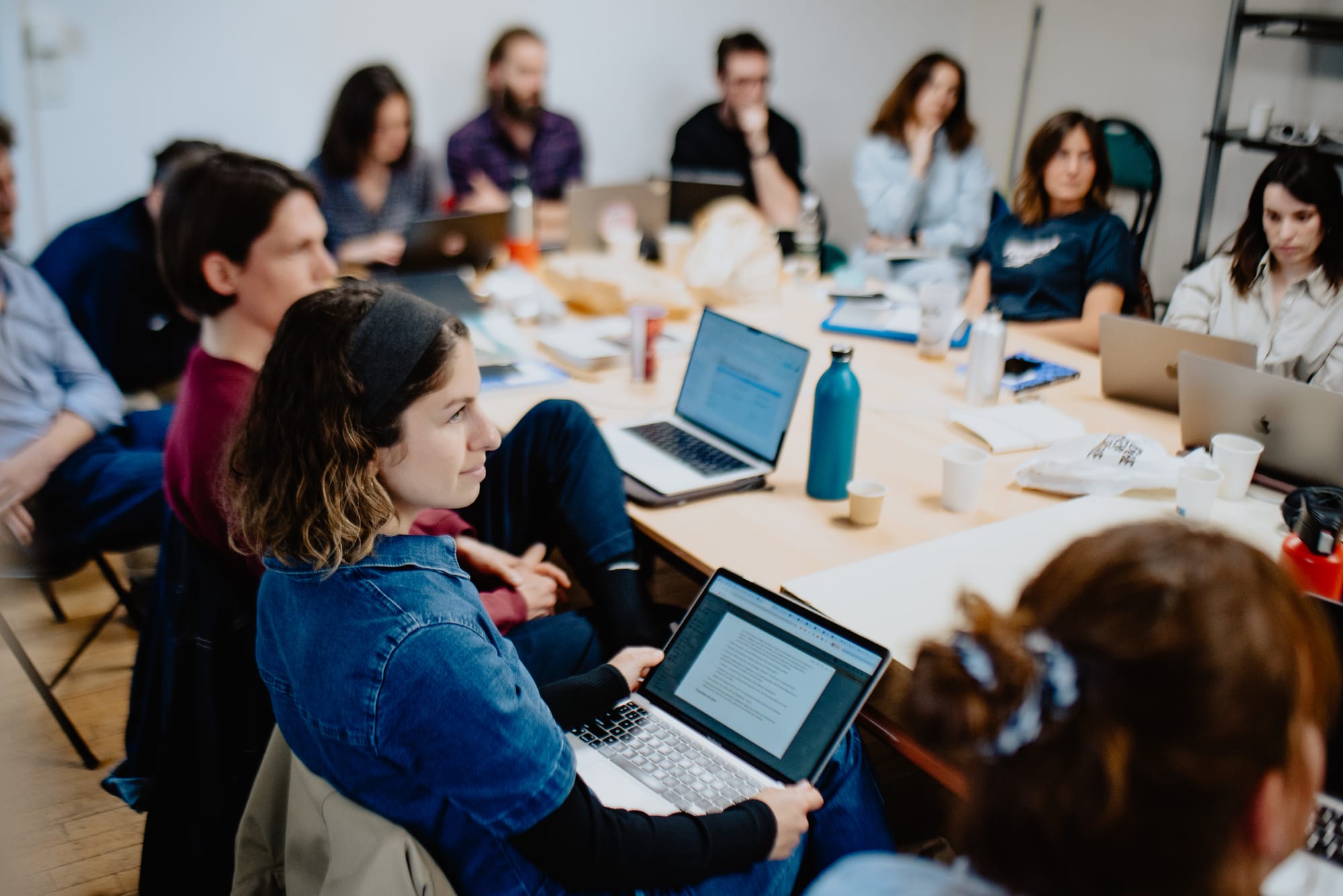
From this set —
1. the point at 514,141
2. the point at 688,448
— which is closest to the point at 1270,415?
the point at 688,448

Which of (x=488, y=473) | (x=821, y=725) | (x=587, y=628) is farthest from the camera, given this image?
(x=488, y=473)

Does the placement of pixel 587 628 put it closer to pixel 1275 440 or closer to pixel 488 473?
pixel 488 473

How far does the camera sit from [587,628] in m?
1.72

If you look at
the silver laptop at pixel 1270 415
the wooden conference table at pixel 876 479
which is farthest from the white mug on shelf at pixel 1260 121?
the silver laptop at pixel 1270 415

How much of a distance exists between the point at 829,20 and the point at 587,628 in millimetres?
4188

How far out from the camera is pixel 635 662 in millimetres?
1443

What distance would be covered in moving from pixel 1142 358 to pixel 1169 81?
9.34 ft

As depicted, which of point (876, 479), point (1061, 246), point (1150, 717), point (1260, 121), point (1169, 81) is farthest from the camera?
point (1169, 81)

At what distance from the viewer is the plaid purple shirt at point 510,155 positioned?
13.8ft

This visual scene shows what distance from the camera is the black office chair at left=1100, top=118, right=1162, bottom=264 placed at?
13.0 feet

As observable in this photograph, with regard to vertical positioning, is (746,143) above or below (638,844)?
above

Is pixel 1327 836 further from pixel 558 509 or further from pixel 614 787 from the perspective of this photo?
pixel 558 509

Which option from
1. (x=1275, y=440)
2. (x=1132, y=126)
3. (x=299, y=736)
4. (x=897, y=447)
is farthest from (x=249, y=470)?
(x=1132, y=126)

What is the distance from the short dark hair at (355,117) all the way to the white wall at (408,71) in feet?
1.70
